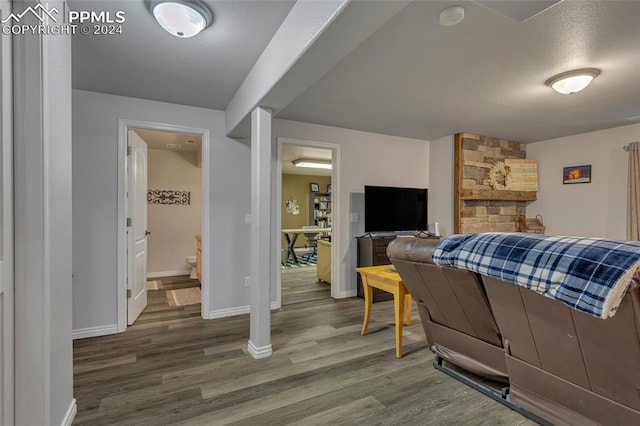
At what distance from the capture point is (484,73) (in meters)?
2.47

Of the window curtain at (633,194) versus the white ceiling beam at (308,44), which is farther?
the window curtain at (633,194)

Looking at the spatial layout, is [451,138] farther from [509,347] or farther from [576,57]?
[509,347]

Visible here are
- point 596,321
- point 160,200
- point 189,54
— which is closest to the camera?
point 596,321

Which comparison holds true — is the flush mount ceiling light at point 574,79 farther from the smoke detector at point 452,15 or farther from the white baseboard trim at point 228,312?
the white baseboard trim at point 228,312

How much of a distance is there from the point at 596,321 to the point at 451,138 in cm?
378

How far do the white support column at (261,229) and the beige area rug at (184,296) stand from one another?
5.92 ft

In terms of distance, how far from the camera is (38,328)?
4.33 ft

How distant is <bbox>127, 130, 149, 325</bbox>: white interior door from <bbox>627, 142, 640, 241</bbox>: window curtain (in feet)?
19.3

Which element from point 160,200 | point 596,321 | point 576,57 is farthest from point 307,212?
point 596,321

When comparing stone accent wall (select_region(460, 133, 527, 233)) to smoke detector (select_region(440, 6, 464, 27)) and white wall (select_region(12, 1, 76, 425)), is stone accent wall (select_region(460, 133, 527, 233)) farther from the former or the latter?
white wall (select_region(12, 1, 76, 425))

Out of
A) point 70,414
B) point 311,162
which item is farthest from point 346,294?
point 311,162

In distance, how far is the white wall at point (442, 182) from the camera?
4617 millimetres

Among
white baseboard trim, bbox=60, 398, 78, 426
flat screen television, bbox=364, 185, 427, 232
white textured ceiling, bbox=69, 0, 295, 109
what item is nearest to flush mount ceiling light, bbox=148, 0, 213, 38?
white textured ceiling, bbox=69, 0, 295, 109

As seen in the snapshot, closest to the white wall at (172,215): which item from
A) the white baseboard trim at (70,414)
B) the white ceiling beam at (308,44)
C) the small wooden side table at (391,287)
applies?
the white ceiling beam at (308,44)
